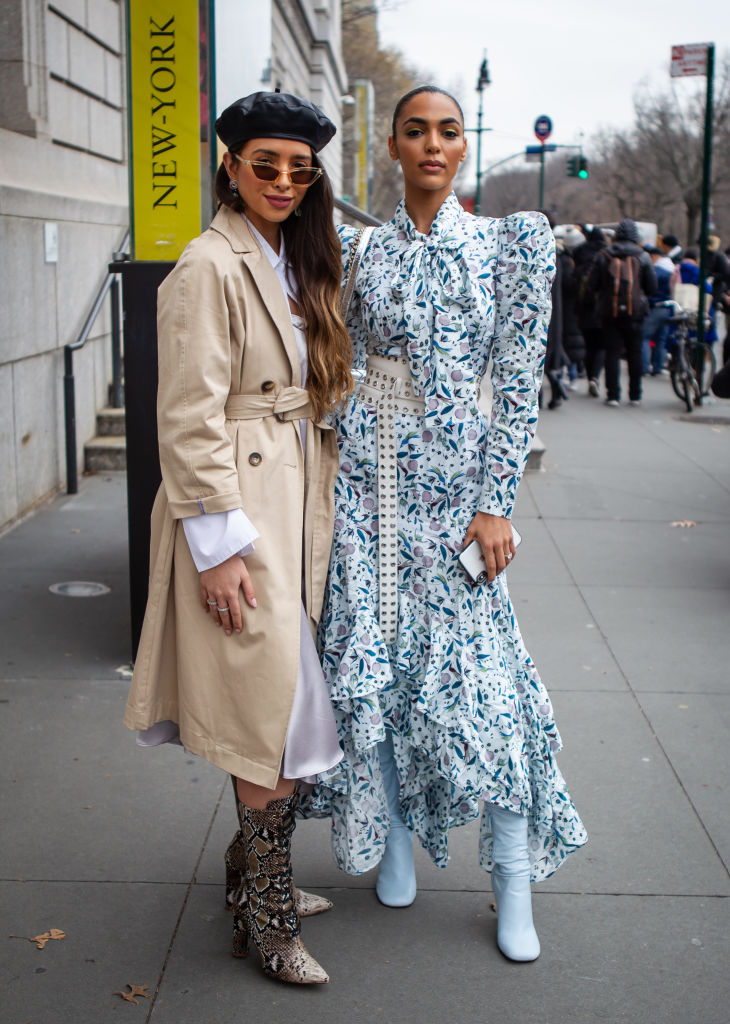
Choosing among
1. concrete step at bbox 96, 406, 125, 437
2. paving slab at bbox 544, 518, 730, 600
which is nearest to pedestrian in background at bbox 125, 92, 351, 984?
paving slab at bbox 544, 518, 730, 600

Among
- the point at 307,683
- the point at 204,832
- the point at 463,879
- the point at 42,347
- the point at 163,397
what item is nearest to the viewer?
the point at 163,397

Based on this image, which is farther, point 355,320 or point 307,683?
point 355,320

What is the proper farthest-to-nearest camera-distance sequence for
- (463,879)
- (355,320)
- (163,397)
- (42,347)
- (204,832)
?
(42,347), (204,832), (463,879), (355,320), (163,397)

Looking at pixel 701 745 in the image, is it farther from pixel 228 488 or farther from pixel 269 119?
pixel 269 119

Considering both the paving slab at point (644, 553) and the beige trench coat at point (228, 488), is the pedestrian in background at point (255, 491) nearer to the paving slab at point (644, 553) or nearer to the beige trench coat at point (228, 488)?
the beige trench coat at point (228, 488)

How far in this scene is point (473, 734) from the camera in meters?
2.82

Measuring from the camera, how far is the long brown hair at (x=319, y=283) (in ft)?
8.86

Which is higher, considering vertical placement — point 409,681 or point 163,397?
point 163,397

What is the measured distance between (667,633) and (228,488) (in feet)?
11.7

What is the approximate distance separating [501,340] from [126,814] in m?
1.94

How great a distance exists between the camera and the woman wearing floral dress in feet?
9.05

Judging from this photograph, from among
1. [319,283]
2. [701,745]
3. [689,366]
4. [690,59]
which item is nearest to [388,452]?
[319,283]

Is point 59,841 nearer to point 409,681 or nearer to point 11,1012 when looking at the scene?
point 11,1012

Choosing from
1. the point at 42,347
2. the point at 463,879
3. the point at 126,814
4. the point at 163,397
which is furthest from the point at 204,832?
the point at 42,347
